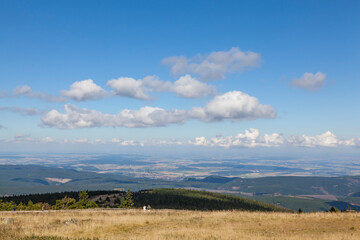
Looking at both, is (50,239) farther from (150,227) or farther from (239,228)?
(239,228)

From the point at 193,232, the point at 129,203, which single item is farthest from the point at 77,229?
the point at 129,203

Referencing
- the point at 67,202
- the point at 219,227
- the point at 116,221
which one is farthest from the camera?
the point at 67,202

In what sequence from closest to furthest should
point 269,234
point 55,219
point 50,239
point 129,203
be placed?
point 50,239
point 269,234
point 55,219
point 129,203

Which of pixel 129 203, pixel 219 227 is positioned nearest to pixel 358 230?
pixel 219 227

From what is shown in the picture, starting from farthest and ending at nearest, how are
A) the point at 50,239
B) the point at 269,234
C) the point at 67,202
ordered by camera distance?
the point at 67,202, the point at 269,234, the point at 50,239

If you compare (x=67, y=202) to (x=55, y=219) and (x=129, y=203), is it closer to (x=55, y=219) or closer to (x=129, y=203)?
(x=129, y=203)

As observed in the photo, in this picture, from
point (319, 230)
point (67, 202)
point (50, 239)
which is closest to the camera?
point (50, 239)

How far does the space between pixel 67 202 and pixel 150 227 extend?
57.2m

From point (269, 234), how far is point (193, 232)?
263 inches

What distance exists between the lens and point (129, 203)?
94625 mm

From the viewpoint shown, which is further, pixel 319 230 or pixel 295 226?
pixel 295 226

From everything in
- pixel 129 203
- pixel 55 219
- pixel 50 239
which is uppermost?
pixel 50 239

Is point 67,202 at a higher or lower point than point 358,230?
lower

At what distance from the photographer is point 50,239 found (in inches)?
713
